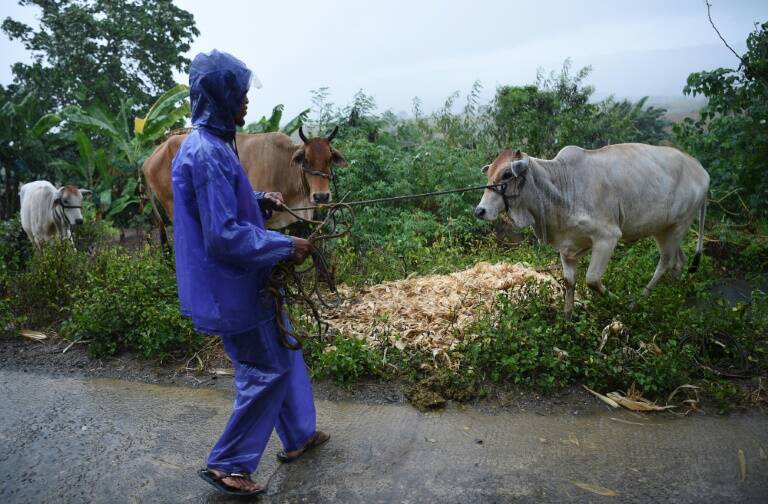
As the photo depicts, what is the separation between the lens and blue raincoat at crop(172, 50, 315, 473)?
108 inches

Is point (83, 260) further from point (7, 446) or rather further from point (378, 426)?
point (378, 426)

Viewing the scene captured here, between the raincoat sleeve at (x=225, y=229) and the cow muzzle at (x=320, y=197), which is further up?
the raincoat sleeve at (x=225, y=229)

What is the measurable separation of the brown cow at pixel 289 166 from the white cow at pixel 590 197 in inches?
77.0

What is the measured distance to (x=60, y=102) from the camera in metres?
15.0

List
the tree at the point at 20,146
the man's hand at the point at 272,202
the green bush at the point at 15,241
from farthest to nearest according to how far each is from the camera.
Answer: the tree at the point at 20,146 < the green bush at the point at 15,241 < the man's hand at the point at 272,202

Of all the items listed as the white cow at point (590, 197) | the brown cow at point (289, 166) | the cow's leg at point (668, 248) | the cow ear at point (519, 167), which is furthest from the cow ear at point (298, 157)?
the cow's leg at point (668, 248)

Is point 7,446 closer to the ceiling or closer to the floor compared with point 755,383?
closer to the ceiling

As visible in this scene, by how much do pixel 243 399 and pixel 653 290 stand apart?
3568 millimetres

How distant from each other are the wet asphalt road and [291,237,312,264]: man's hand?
→ 124 centimetres

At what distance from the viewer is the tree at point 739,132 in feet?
19.5

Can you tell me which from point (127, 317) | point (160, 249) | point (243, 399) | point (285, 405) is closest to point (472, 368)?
point (285, 405)

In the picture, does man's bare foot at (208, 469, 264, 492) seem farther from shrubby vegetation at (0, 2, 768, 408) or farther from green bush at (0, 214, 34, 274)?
green bush at (0, 214, 34, 274)

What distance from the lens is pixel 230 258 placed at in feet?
9.09

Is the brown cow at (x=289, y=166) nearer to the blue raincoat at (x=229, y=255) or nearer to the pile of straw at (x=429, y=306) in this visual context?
the pile of straw at (x=429, y=306)
